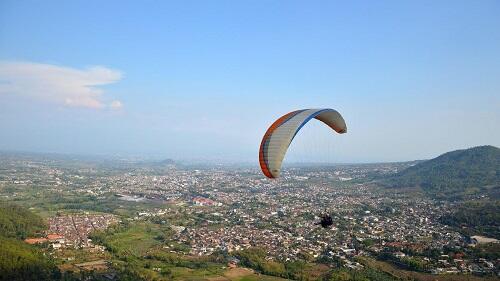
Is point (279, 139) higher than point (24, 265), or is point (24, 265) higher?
point (279, 139)

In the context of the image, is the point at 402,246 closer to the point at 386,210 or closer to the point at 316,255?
the point at 316,255

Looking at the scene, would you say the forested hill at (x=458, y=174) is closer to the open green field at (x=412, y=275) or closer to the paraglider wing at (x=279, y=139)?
the open green field at (x=412, y=275)

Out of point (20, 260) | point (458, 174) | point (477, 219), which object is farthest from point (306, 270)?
point (458, 174)

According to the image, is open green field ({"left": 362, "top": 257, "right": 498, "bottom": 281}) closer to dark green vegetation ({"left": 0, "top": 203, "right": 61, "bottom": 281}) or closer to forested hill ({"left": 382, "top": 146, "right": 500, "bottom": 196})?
dark green vegetation ({"left": 0, "top": 203, "right": 61, "bottom": 281})

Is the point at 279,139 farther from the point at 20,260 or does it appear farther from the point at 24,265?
the point at 20,260

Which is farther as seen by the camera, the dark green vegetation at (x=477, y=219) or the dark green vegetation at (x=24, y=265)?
the dark green vegetation at (x=477, y=219)

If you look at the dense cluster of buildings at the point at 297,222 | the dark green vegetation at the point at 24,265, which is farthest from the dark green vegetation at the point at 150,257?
the dark green vegetation at the point at 24,265
